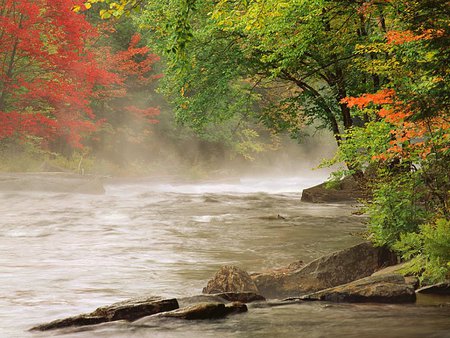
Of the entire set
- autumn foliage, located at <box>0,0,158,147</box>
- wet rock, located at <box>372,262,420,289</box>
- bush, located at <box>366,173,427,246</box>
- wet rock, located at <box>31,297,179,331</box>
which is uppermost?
autumn foliage, located at <box>0,0,158,147</box>

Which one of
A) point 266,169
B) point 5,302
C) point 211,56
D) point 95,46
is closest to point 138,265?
point 5,302

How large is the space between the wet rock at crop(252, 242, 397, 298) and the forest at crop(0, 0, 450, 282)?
18.4 inches

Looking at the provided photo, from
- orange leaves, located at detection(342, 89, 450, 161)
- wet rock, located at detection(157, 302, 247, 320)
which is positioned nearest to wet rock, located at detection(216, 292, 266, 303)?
wet rock, located at detection(157, 302, 247, 320)

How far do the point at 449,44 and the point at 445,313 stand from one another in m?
3.49

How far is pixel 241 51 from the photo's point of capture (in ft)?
63.7

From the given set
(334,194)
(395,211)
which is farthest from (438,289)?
(334,194)

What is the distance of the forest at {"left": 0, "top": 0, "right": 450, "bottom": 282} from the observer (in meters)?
10.4

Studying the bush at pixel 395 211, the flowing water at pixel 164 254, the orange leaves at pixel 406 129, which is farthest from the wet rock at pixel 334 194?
the orange leaves at pixel 406 129

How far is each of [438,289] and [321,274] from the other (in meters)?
2.63

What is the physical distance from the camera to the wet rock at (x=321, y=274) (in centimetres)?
1221

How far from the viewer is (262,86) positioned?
890 inches

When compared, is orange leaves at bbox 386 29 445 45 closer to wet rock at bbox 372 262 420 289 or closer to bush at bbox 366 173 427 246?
bush at bbox 366 173 427 246

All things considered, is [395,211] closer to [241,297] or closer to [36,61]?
[241,297]

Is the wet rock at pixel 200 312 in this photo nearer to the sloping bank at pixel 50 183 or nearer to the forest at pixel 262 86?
the forest at pixel 262 86
